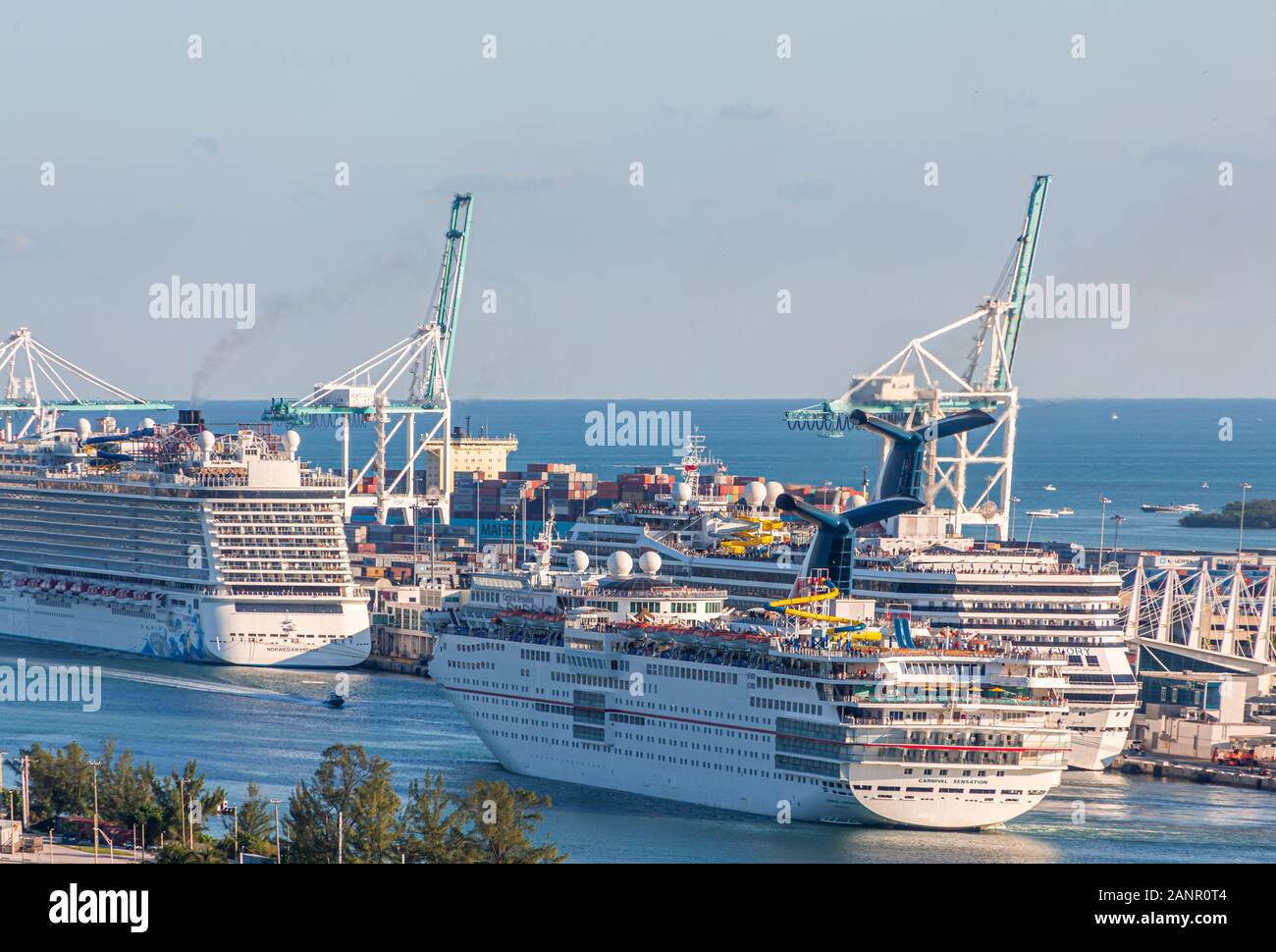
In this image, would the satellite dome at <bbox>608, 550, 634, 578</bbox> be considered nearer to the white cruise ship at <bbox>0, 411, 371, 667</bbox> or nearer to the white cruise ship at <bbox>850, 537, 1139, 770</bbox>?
the white cruise ship at <bbox>850, 537, 1139, 770</bbox>

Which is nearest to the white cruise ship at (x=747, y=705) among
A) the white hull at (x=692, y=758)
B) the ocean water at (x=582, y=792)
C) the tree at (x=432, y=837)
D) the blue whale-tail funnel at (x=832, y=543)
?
the white hull at (x=692, y=758)

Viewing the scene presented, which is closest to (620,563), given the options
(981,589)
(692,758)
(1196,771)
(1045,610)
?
(692,758)

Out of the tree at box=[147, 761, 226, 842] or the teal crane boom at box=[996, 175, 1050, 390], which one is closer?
the tree at box=[147, 761, 226, 842]

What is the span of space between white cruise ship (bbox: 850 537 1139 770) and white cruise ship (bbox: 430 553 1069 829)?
4.52 feet

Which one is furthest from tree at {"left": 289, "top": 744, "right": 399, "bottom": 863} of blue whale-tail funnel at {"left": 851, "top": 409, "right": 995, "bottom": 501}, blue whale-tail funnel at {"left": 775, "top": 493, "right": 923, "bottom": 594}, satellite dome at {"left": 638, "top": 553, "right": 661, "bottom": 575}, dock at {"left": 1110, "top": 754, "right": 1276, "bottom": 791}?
blue whale-tail funnel at {"left": 851, "top": 409, "right": 995, "bottom": 501}

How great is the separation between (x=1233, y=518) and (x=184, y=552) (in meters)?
59.2

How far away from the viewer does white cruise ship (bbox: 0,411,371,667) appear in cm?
5891

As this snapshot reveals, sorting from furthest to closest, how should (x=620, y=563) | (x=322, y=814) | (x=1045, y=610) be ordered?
(x=1045, y=610), (x=620, y=563), (x=322, y=814)

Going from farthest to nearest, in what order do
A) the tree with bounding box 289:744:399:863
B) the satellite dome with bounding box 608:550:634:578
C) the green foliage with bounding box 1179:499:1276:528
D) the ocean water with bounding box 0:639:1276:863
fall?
the green foliage with bounding box 1179:499:1276:528 < the satellite dome with bounding box 608:550:634:578 < the ocean water with bounding box 0:639:1276:863 < the tree with bounding box 289:744:399:863

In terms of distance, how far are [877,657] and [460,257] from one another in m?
52.3

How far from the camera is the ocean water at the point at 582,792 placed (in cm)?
3506

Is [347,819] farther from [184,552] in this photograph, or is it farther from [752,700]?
[184,552]

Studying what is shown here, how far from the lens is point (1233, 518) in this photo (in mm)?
105500

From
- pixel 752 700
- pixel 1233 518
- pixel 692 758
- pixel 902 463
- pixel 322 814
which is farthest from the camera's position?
pixel 1233 518
